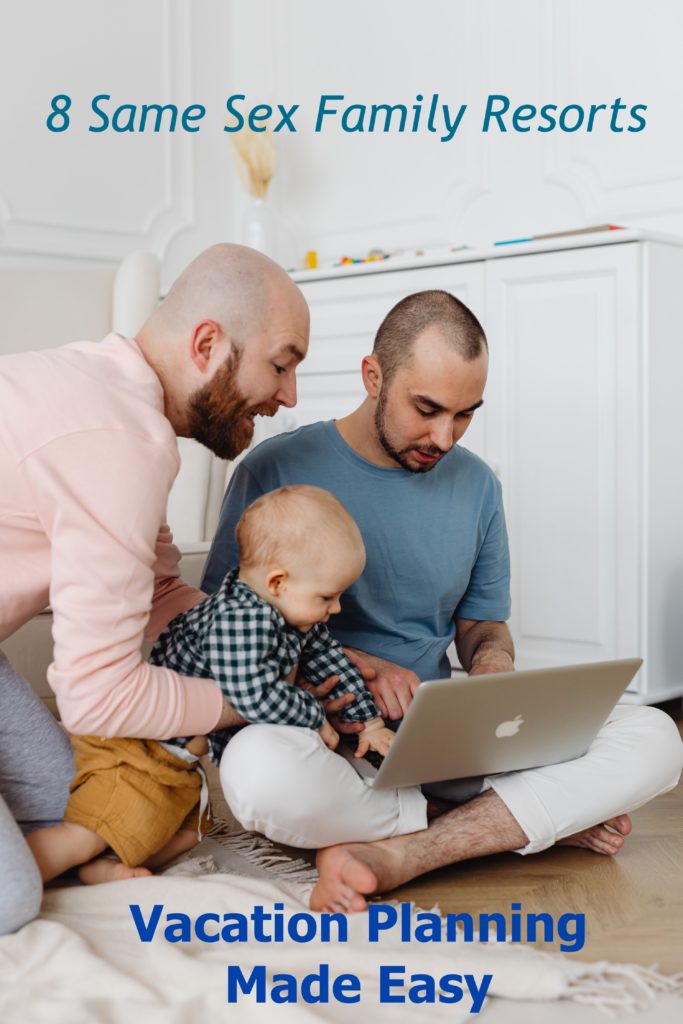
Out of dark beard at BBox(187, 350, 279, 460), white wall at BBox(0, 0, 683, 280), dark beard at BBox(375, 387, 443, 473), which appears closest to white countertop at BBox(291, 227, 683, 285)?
white wall at BBox(0, 0, 683, 280)

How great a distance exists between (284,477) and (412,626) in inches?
12.4

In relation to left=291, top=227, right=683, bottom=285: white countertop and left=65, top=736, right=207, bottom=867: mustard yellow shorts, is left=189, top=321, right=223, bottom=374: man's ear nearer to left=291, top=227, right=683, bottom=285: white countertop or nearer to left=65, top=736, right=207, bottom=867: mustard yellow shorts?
left=65, top=736, right=207, bottom=867: mustard yellow shorts

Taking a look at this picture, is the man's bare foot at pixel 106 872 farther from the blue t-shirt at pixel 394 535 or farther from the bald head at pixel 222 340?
the bald head at pixel 222 340

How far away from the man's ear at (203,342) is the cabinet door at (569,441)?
1.37m

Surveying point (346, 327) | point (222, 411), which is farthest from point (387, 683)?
point (346, 327)

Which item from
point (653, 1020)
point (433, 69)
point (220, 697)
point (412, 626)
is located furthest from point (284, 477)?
point (433, 69)

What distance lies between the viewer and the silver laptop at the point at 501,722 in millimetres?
1511

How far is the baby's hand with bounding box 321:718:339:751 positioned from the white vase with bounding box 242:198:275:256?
2440mm

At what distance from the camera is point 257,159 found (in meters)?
3.88

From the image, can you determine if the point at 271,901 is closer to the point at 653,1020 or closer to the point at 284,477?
the point at 653,1020

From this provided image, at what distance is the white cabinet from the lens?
8.86ft

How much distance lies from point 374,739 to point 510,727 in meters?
0.20

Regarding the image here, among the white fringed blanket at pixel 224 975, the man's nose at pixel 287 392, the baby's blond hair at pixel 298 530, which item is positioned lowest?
the white fringed blanket at pixel 224 975

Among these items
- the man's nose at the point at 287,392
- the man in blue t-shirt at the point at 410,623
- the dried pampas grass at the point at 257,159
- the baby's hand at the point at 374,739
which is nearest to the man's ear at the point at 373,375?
the man in blue t-shirt at the point at 410,623
